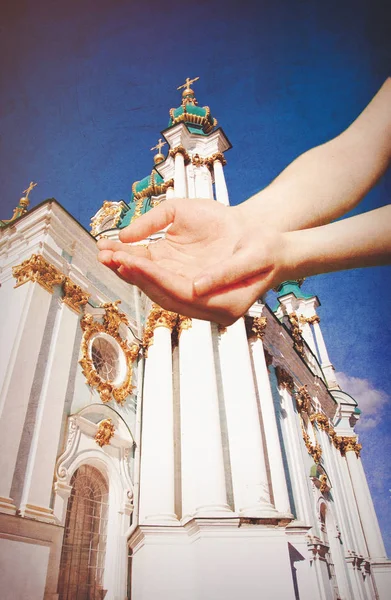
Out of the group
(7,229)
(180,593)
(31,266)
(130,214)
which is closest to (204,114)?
(130,214)

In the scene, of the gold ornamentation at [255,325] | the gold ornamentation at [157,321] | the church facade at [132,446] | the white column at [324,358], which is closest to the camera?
the church facade at [132,446]

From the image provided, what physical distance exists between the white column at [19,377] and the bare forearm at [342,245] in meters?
5.94

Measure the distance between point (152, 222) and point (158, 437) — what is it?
6.98m

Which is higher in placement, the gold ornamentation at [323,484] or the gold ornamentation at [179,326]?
the gold ornamentation at [179,326]

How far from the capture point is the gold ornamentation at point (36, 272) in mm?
8266

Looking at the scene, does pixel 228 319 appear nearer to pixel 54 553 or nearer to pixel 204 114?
pixel 54 553

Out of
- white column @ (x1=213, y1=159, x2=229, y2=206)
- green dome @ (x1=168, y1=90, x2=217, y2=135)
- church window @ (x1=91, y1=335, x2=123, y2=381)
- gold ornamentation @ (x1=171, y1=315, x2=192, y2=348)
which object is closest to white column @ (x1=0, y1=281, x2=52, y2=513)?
church window @ (x1=91, y1=335, x2=123, y2=381)

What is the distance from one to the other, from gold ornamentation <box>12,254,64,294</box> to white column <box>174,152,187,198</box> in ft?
14.0

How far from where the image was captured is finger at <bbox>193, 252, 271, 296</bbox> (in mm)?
1738

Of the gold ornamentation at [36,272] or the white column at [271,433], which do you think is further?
the white column at [271,433]

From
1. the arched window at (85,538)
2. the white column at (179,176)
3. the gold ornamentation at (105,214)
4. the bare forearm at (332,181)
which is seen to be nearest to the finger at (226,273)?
the bare forearm at (332,181)

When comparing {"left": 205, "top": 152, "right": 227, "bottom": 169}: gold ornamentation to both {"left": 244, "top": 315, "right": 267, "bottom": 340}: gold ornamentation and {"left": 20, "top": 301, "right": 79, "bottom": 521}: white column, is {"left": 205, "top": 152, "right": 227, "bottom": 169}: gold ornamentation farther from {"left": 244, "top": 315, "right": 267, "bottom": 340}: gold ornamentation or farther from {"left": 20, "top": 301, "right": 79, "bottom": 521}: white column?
{"left": 20, "top": 301, "right": 79, "bottom": 521}: white column

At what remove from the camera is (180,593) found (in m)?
6.14

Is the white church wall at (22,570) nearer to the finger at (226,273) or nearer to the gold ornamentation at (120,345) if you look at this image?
the gold ornamentation at (120,345)
